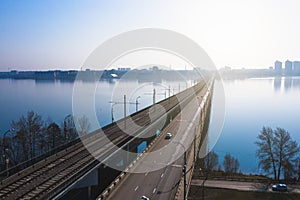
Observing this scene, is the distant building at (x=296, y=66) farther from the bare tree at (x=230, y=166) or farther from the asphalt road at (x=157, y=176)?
the asphalt road at (x=157, y=176)

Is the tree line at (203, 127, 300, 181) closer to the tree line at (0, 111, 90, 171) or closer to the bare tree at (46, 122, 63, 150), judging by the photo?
the bare tree at (46, 122, 63, 150)

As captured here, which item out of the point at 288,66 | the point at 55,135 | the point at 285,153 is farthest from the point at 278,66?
the point at 55,135

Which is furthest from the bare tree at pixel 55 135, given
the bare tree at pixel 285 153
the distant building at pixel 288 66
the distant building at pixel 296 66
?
the distant building at pixel 296 66

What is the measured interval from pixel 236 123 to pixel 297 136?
5.94 m

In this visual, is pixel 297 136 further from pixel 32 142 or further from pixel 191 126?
pixel 32 142

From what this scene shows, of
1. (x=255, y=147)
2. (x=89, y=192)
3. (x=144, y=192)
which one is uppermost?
(x=144, y=192)

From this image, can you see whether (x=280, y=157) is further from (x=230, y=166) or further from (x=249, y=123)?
(x=249, y=123)

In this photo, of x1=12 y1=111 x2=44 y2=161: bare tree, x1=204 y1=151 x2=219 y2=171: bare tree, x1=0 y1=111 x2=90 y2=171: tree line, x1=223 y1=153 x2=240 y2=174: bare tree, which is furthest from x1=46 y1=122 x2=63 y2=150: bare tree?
x1=223 y1=153 x2=240 y2=174: bare tree

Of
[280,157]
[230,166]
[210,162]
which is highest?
[280,157]

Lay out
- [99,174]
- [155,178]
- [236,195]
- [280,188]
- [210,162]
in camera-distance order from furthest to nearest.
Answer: [210,162]
[280,188]
[236,195]
[99,174]
[155,178]

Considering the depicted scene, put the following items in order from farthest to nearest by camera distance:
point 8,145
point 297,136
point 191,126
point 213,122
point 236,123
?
point 213,122, point 236,123, point 297,136, point 191,126, point 8,145

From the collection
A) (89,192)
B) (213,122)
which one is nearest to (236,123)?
(213,122)

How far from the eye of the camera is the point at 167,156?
1084cm

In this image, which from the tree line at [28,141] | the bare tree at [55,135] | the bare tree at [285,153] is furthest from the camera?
the bare tree at [55,135]
